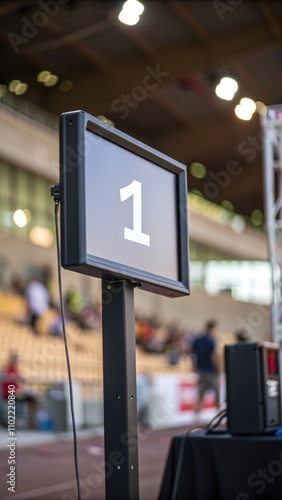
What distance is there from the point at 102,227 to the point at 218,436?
1.74 meters

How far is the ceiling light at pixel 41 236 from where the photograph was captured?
71.2 feet

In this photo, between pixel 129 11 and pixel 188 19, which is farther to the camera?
pixel 188 19

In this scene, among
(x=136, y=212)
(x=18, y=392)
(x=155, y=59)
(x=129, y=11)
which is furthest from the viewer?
(x=155, y=59)

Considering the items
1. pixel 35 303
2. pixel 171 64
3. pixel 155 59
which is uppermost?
pixel 155 59

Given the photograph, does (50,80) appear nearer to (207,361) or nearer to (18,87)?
(18,87)

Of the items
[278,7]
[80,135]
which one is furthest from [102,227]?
[278,7]

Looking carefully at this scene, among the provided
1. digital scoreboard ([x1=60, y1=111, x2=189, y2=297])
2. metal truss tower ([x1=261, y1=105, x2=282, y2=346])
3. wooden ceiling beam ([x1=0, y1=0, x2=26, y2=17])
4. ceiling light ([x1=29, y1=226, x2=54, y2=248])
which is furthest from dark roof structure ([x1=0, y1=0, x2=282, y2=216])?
digital scoreboard ([x1=60, y1=111, x2=189, y2=297])

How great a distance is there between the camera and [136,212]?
220 cm

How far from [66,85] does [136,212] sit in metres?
17.9

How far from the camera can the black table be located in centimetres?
319

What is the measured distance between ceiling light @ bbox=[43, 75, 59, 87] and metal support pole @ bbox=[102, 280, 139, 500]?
1771 cm

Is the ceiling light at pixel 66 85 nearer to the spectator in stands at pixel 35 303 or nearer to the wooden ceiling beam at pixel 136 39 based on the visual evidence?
the wooden ceiling beam at pixel 136 39

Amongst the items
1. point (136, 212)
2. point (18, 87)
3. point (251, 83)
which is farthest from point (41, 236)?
point (136, 212)

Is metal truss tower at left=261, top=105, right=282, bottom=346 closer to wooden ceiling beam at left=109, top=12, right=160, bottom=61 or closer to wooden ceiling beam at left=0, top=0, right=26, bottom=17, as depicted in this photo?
wooden ceiling beam at left=0, top=0, right=26, bottom=17
